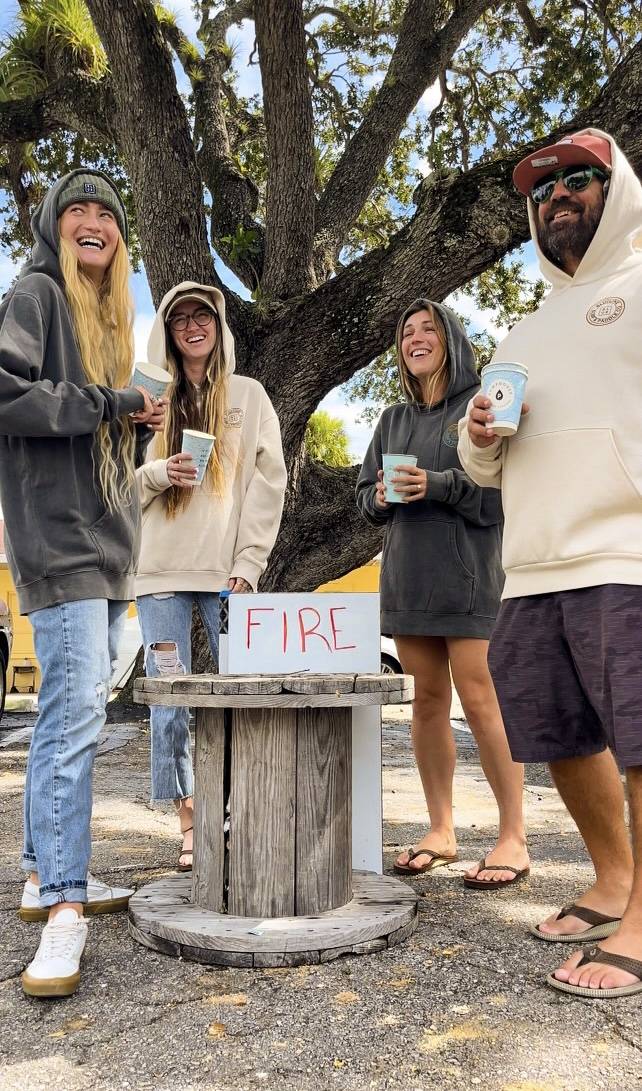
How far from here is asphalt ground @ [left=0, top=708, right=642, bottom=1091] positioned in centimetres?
195

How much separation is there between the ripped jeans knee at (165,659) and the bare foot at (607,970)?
1.62 m

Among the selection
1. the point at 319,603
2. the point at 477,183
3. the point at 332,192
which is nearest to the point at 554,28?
the point at 332,192

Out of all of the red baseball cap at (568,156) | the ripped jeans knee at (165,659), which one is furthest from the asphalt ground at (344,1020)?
the red baseball cap at (568,156)

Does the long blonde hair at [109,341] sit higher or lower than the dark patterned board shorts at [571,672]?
higher

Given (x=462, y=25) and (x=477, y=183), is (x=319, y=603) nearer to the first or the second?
(x=477, y=183)

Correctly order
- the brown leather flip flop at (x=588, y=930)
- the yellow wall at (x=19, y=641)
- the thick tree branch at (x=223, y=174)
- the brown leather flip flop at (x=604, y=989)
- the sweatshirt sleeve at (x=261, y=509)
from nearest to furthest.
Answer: the brown leather flip flop at (x=604, y=989) < the brown leather flip flop at (x=588, y=930) < the sweatshirt sleeve at (x=261, y=509) < the thick tree branch at (x=223, y=174) < the yellow wall at (x=19, y=641)

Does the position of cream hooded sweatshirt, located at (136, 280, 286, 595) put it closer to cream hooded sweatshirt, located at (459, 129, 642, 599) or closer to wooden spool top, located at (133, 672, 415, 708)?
wooden spool top, located at (133, 672, 415, 708)

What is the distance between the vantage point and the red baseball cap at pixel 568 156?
276cm

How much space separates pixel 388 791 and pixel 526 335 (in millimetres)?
3638

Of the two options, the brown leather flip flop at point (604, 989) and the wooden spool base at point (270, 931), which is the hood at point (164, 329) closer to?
the wooden spool base at point (270, 931)

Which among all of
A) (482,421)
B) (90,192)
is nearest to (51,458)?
(90,192)

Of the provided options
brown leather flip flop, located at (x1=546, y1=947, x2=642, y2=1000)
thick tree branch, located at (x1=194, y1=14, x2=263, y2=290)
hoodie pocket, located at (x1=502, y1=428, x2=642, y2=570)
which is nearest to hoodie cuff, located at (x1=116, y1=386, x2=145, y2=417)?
hoodie pocket, located at (x1=502, y1=428, x2=642, y2=570)

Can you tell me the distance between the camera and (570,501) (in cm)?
258

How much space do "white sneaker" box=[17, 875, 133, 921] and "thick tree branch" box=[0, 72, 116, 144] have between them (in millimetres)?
7738
